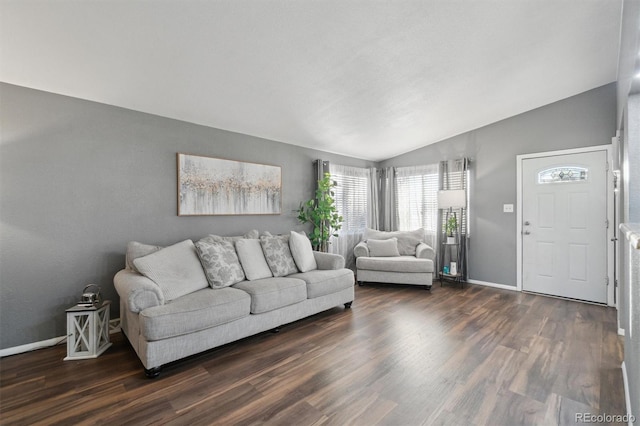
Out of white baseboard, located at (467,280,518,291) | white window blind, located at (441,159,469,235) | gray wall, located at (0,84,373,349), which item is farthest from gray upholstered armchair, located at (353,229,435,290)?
gray wall, located at (0,84,373,349)

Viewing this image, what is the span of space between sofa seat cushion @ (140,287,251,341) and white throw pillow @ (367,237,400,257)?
9.12 ft

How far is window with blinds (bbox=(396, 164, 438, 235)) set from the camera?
533 centimetres

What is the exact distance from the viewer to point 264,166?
423cm

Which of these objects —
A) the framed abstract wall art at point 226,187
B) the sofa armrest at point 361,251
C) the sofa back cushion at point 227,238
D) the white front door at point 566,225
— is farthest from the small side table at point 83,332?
the white front door at point 566,225

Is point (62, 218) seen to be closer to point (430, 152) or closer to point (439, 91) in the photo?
point (439, 91)

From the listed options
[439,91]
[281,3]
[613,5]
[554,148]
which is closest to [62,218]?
[281,3]

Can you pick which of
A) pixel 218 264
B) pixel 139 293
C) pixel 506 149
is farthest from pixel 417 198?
pixel 139 293

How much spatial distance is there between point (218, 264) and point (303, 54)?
2.10m

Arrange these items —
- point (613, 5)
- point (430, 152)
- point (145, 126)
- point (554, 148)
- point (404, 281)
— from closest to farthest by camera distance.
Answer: point (613, 5)
point (145, 126)
point (554, 148)
point (404, 281)
point (430, 152)

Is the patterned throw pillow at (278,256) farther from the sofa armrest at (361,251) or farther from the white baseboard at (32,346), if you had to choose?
the white baseboard at (32,346)

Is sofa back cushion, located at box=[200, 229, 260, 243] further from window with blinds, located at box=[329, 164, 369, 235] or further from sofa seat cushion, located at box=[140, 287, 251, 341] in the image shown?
window with blinds, located at box=[329, 164, 369, 235]

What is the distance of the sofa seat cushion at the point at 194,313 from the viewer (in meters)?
2.15

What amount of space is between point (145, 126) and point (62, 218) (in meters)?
1.19

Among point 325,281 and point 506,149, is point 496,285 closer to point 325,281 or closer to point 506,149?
point 506,149
